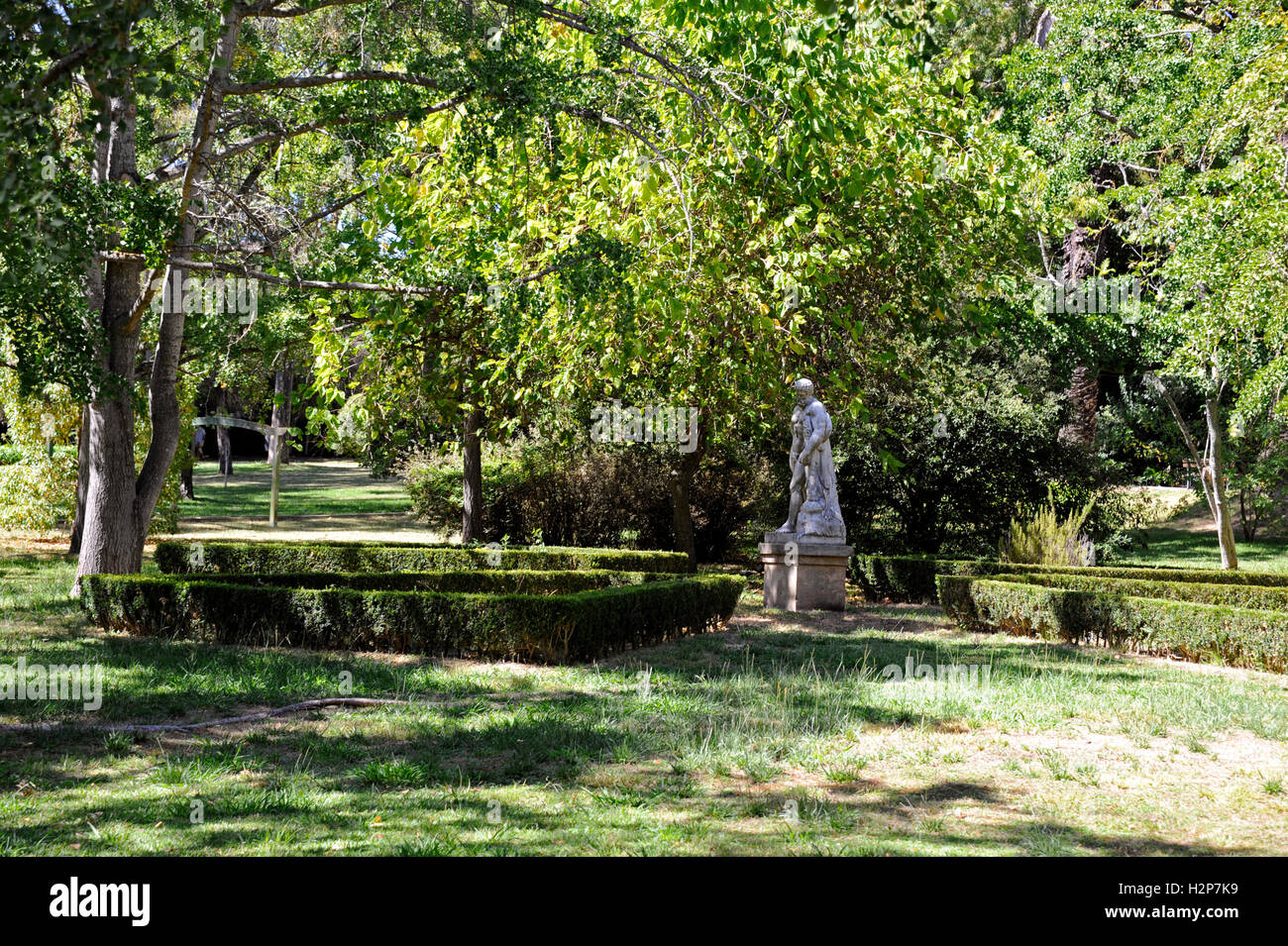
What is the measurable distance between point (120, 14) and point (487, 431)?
1356cm

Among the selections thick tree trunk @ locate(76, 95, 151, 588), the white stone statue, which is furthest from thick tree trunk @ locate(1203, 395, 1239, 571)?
thick tree trunk @ locate(76, 95, 151, 588)

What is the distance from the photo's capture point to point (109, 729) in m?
6.31

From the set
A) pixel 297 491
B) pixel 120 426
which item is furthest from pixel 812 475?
pixel 297 491

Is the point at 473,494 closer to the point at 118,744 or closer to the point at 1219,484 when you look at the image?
the point at 118,744

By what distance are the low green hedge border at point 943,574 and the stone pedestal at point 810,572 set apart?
1.38 m

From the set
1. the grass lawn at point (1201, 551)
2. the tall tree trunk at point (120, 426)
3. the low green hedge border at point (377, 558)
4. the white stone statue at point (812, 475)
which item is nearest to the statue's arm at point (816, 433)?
the white stone statue at point (812, 475)

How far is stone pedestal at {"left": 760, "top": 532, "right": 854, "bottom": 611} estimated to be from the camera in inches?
538

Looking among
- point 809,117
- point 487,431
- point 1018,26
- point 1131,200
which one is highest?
point 1018,26

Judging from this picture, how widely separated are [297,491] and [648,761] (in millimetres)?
33106

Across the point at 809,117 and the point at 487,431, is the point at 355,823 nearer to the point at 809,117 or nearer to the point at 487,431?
the point at 809,117

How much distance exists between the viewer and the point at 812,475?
547 inches

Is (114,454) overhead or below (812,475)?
overhead

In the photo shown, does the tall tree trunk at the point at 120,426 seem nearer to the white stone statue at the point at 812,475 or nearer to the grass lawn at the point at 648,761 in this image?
the grass lawn at the point at 648,761
